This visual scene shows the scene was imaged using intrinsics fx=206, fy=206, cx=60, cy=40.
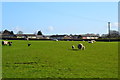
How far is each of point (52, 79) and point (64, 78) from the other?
57 centimetres

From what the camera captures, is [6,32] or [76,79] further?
[6,32]

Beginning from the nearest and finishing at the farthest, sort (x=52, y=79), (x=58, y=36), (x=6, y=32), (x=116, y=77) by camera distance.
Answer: (x=52, y=79)
(x=116, y=77)
(x=6, y=32)
(x=58, y=36)

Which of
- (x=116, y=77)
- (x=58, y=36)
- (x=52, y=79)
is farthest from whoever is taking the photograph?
(x=58, y=36)

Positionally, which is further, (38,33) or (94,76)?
(38,33)

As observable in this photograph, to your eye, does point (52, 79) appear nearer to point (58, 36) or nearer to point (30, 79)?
point (30, 79)

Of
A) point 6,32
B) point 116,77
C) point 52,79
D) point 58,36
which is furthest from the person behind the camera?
point 58,36

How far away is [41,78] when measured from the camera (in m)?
8.59

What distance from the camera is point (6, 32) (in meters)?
162

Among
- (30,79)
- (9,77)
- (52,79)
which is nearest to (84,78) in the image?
(52,79)

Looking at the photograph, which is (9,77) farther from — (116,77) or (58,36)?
A: (58,36)

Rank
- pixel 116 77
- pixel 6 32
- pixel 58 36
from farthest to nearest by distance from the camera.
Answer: pixel 58 36, pixel 6 32, pixel 116 77

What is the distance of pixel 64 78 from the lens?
8680 millimetres

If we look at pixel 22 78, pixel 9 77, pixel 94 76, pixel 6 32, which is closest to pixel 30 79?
pixel 22 78

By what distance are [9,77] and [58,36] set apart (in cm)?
17107
